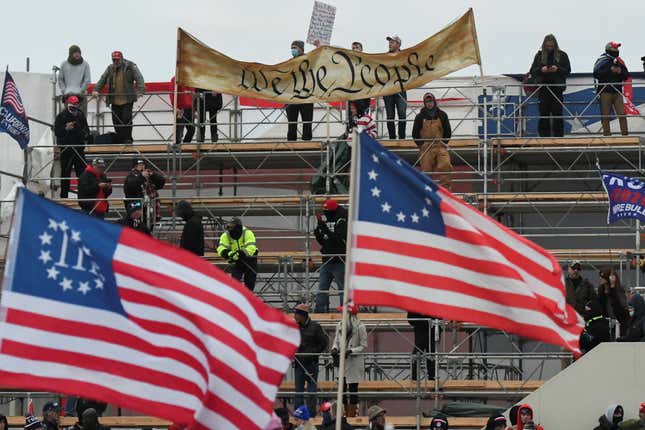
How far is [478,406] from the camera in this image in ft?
86.8

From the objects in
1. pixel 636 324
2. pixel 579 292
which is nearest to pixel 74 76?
pixel 579 292

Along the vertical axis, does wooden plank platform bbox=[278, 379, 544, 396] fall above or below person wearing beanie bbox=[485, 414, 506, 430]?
above

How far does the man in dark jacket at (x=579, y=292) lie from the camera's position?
25672 millimetres

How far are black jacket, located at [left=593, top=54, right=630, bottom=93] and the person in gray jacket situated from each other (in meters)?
6.92

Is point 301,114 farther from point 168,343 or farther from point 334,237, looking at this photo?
point 168,343

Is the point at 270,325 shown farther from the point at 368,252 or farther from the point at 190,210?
the point at 190,210

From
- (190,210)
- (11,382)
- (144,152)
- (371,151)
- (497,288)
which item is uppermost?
(144,152)

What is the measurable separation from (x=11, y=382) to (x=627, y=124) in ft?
69.1

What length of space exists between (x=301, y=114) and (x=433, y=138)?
2.86 metres

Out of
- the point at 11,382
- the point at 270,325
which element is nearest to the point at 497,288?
the point at 270,325

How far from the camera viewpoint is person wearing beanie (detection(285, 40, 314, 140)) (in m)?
31.9

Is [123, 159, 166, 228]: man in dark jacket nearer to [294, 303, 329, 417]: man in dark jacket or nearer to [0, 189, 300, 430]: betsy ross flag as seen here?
[294, 303, 329, 417]: man in dark jacket

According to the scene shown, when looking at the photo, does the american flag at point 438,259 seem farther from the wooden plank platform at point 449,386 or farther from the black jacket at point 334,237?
the black jacket at point 334,237

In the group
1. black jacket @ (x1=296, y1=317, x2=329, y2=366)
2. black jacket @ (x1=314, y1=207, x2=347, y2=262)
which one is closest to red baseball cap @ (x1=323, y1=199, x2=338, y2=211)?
black jacket @ (x1=314, y1=207, x2=347, y2=262)
